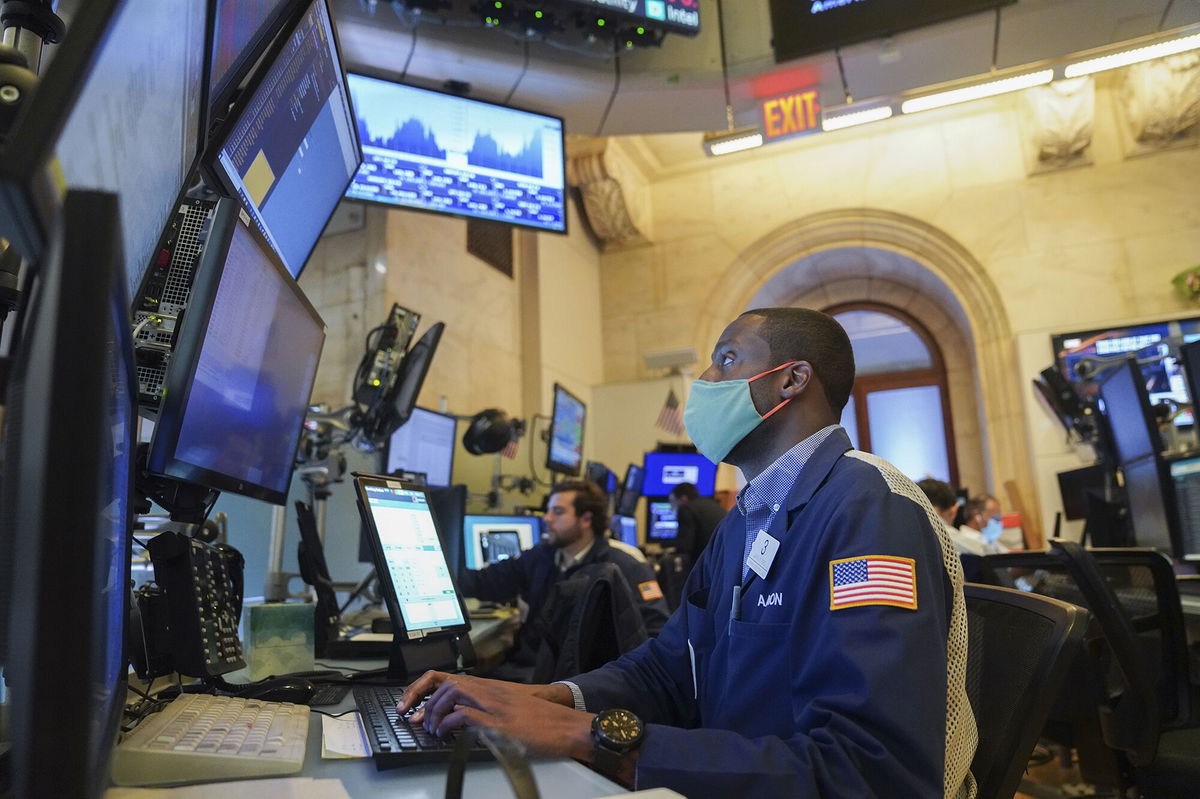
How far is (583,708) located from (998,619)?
637mm

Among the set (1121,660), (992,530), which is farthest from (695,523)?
(1121,660)

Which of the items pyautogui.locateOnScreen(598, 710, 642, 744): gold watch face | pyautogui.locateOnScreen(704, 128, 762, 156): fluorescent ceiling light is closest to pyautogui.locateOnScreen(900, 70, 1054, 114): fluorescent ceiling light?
pyautogui.locateOnScreen(704, 128, 762, 156): fluorescent ceiling light

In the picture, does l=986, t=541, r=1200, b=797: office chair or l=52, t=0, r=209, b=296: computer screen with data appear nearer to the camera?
l=52, t=0, r=209, b=296: computer screen with data

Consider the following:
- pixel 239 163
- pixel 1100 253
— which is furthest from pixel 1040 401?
pixel 239 163

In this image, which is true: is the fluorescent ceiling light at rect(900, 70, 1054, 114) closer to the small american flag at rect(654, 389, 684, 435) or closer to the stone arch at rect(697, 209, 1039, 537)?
the stone arch at rect(697, 209, 1039, 537)

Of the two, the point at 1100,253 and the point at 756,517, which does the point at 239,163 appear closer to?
the point at 756,517

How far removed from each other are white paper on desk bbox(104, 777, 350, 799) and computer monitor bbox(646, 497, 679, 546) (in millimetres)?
5782

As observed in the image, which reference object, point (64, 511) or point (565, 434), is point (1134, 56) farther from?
point (64, 511)

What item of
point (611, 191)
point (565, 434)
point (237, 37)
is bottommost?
point (565, 434)

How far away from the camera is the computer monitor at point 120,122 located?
50 centimetres

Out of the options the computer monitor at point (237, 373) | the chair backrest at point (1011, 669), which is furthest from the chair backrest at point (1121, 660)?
the computer monitor at point (237, 373)

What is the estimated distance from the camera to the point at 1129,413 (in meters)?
2.94

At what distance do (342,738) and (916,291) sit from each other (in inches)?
347

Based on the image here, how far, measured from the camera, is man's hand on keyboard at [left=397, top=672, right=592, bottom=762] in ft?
2.90
